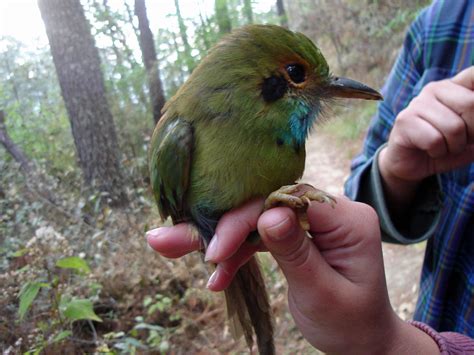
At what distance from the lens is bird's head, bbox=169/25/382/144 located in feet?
5.24

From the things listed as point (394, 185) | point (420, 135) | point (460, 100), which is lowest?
point (394, 185)

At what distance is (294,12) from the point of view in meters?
19.1

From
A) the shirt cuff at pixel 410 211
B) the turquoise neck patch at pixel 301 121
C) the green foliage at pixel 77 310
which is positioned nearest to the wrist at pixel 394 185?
the shirt cuff at pixel 410 211

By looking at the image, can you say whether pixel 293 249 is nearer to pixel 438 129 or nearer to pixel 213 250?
pixel 213 250

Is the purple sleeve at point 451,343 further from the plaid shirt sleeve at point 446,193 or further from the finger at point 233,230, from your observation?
the finger at point 233,230

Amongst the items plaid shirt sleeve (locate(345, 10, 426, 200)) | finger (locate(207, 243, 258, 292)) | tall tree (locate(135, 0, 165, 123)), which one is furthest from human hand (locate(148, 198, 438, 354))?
tall tree (locate(135, 0, 165, 123))

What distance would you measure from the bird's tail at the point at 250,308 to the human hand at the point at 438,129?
1004 millimetres

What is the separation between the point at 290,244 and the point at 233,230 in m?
0.23

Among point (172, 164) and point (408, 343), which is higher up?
point (172, 164)

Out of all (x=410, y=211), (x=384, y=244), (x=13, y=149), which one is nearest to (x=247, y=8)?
(x=384, y=244)

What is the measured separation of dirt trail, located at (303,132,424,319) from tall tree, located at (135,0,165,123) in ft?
11.1

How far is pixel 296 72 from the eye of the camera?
1676 millimetres

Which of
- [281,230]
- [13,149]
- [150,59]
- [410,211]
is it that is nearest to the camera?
[281,230]

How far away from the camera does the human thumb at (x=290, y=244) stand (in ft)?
4.60
